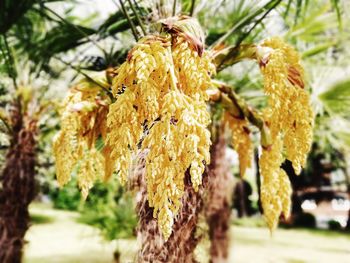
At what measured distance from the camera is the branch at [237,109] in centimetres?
276

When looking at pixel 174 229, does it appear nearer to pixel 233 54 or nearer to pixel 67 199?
pixel 233 54

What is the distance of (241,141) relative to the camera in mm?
3061

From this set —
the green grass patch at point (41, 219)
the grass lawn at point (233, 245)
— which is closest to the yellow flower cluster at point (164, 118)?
the grass lawn at point (233, 245)

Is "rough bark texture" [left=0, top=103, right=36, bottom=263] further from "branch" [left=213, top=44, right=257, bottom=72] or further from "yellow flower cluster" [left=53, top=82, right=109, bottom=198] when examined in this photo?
"branch" [left=213, top=44, right=257, bottom=72]

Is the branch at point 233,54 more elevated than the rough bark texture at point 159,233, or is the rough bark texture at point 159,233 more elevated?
the branch at point 233,54

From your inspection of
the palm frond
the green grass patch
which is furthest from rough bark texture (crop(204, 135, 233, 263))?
the green grass patch

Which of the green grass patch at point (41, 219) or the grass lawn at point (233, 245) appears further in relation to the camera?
the green grass patch at point (41, 219)

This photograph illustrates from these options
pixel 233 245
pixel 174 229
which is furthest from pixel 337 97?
pixel 233 245

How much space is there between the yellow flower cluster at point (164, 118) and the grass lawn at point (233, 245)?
5.29 metres

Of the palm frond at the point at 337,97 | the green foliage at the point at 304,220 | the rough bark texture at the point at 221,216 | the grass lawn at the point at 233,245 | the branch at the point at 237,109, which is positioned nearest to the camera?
the branch at the point at 237,109

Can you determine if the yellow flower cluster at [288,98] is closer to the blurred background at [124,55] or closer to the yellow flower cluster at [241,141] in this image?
the blurred background at [124,55]

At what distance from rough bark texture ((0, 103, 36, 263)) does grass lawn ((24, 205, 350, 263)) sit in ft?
9.11

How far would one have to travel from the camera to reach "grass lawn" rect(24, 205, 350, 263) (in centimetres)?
879

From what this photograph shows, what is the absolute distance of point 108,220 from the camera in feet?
21.7
